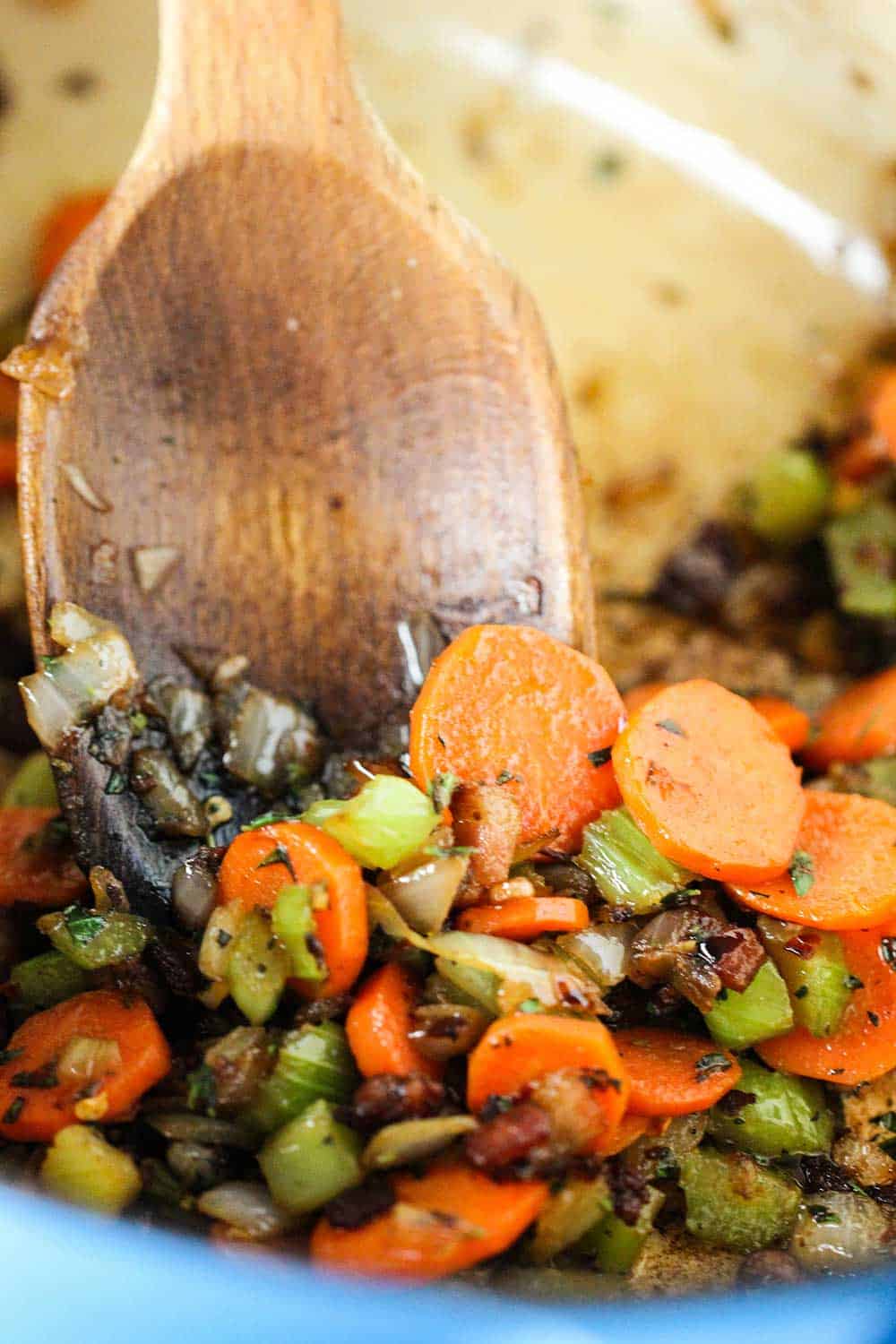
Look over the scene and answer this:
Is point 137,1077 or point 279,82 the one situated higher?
point 279,82

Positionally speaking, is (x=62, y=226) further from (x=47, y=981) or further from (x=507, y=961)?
(x=507, y=961)

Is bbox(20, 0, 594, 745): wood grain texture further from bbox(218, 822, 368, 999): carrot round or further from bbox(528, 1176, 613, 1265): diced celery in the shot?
bbox(528, 1176, 613, 1265): diced celery

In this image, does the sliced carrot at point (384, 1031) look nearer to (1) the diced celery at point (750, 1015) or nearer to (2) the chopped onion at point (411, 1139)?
(2) the chopped onion at point (411, 1139)

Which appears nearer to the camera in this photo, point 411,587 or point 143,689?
point 143,689

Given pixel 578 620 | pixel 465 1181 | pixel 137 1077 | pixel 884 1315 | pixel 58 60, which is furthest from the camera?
pixel 58 60

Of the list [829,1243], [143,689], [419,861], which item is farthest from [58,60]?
[829,1243]

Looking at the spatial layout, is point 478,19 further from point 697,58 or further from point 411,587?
point 411,587
